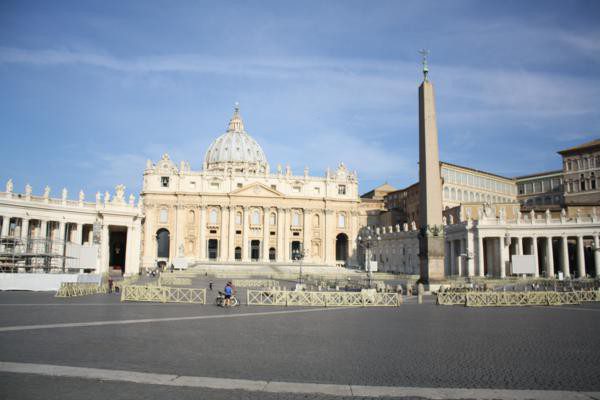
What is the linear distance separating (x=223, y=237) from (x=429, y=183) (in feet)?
169

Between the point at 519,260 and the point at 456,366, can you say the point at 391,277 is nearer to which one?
the point at 519,260

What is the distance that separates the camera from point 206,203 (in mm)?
71125

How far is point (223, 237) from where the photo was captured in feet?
233

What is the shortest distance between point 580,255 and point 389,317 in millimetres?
34661

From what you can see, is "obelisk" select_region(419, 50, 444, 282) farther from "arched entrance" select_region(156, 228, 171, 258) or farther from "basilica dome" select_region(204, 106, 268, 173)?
"basilica dome" select_region(204, 106, 268, 173)

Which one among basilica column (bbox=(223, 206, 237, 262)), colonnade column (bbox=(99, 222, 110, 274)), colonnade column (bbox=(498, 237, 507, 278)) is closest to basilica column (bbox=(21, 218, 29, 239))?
colonnade column (bbox=(99, 222, 110, 274))

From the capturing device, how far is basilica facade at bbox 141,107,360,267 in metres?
70.1

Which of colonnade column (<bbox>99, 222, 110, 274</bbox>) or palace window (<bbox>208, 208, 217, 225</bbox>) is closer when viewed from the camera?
colonnade column (<bbox>99, 222, 110, 274</bbox>)

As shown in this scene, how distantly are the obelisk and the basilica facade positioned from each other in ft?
154

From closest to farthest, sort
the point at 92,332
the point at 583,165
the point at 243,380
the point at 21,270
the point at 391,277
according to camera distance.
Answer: the point at 243,380
the point at 92,332
the point at 21,270
the point at 391,277
the point at 583,165

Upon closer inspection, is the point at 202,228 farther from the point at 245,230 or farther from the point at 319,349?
the point at 319,349

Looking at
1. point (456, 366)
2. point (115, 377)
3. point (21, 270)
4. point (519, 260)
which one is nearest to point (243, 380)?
point (115, 377)

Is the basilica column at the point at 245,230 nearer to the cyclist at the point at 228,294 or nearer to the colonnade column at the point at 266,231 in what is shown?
the colonnade column at the point at 266,231

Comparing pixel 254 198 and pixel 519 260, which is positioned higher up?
pixel 254 198
